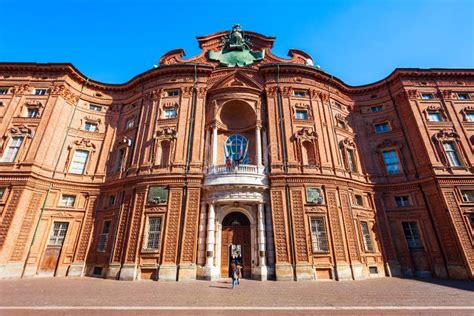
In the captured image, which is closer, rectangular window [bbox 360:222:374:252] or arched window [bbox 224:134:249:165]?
rectangular window [bbox 360:222:374:252]

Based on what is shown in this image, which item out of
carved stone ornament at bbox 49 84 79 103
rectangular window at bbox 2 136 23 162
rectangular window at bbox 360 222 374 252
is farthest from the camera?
carved stone ornament at bbox 49 84 79 103

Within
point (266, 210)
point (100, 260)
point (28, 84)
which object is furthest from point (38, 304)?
point (28, 84)

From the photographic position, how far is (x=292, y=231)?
58.9 feet

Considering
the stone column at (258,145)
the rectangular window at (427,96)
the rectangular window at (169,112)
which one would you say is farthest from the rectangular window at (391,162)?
the rectangular window at (169,112)

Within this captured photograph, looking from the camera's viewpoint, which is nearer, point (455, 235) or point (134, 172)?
point (455, 235)

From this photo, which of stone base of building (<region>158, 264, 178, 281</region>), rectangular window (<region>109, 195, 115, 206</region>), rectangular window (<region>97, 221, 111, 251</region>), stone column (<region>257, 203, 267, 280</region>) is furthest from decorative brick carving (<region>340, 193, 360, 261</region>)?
rectangular window (<region>109, 195, 115, 206</region>)

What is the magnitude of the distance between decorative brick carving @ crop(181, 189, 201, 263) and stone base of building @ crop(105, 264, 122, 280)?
5197mm

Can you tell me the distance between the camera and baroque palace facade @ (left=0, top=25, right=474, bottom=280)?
1806cm

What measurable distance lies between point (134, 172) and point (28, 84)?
1667cm

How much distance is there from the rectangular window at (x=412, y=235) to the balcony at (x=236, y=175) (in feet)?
45.9

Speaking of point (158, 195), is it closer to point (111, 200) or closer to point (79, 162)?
point (111, 200)

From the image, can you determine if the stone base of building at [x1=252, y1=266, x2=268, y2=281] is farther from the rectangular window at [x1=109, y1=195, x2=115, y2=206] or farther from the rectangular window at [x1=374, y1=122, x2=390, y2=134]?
the rectangular window at [x1=374, y1=122, x2=390, y2=134]

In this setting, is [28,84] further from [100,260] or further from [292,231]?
[292,231]
